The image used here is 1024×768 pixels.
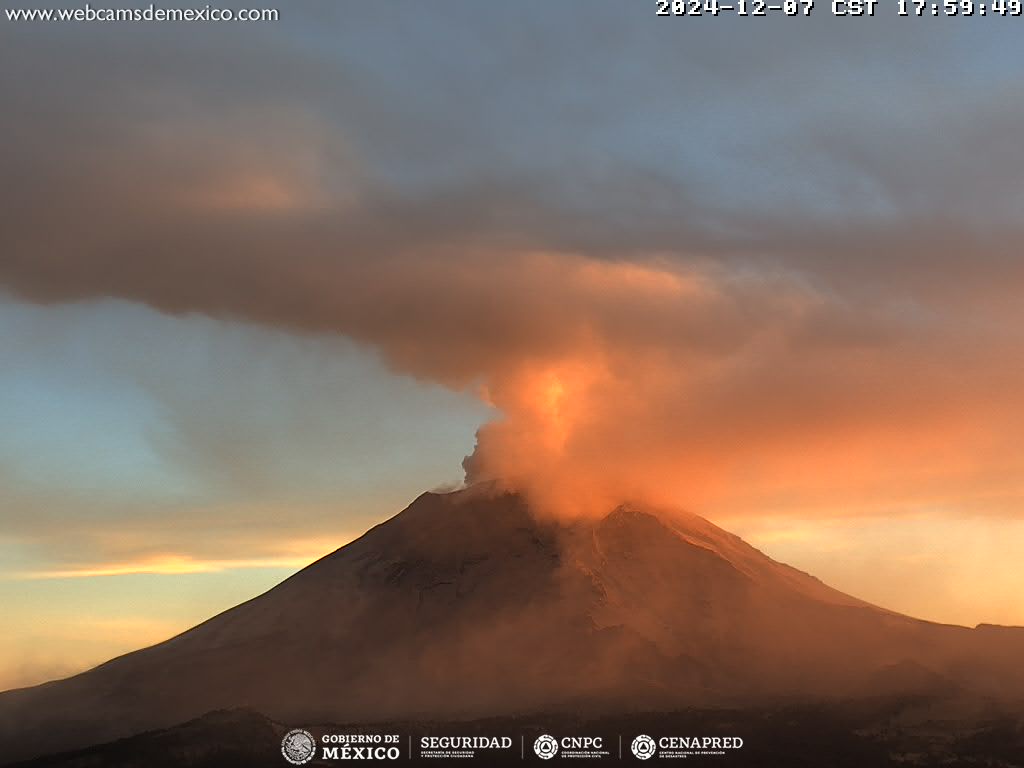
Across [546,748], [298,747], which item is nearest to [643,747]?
[546,748]

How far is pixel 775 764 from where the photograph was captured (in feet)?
569

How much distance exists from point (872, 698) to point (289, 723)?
8767 centimetres

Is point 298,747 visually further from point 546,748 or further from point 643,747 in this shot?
point 643,747

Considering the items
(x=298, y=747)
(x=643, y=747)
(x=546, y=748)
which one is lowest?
(x=643, y=747)

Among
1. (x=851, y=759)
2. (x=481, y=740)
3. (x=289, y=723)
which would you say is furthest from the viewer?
(x=289, y=723)

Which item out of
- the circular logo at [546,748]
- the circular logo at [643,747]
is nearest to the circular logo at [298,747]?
the circular logo at [546,748]

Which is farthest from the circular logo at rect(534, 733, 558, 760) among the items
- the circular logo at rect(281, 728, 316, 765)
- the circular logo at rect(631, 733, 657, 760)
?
the circular logo at rect(281, 728, 316, 765)

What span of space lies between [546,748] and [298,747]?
33.9 metres

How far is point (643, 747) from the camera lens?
177500 mm

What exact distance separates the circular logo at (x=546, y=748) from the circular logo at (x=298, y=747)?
3063cm

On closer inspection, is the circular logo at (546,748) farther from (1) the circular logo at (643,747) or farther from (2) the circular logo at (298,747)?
(2) the circular logo at (298,747)

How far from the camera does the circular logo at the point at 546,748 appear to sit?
17962cm

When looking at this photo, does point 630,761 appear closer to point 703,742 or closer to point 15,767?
point 703,742

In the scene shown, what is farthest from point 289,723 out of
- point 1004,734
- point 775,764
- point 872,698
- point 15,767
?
point 1004,734
